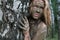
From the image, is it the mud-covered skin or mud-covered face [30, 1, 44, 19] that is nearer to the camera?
the mud-covered skin

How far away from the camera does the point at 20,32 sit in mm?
1955

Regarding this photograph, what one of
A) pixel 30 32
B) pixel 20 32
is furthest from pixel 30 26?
pixel 20 32

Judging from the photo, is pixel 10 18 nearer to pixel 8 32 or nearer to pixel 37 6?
pixel 8 32

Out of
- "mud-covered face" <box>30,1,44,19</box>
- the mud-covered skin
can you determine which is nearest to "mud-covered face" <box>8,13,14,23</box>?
the mud-covered skin

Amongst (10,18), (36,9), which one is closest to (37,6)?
(36,9)

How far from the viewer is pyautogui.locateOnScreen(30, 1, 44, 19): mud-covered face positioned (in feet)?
6.89

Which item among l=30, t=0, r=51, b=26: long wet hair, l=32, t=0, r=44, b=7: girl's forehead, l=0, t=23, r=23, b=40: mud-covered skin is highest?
l=32, t=0, r=44, b=7: girl's forehead

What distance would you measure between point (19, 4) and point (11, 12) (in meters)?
0.09

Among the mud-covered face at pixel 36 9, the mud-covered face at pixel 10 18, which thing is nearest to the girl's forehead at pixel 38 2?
the mud-covered face at pixel 36 9

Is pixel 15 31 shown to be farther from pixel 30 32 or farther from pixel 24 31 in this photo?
pixel 30 32

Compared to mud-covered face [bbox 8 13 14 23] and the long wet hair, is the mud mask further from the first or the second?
mud-covered face [bbox 8 13 14 23]

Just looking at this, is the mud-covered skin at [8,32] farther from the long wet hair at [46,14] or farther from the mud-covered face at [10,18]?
the long wet hair at [46,14]

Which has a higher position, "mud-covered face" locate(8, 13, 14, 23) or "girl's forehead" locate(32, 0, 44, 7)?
"girl's forehead" locate(32, 0, 44, 7)

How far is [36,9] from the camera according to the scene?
2119mm
